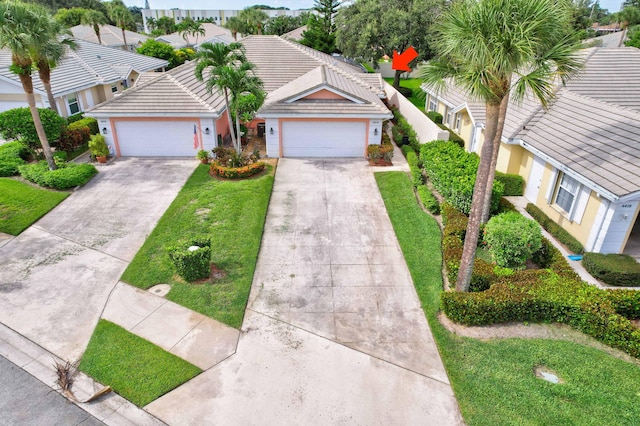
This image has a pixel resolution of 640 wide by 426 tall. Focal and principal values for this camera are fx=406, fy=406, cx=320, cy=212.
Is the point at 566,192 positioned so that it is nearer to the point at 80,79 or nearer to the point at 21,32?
the point at 21,32

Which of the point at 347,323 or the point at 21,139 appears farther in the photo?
the point at 21,139

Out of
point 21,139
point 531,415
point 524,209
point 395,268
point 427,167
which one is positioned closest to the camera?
point 531,415

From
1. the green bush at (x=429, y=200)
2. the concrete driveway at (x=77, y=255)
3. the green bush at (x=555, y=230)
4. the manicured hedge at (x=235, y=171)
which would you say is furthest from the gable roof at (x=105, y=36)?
the green bush at (x=555, y=230)

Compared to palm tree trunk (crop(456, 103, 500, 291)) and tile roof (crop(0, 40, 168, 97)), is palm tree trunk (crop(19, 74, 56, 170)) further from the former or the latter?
palm tree trunk (crop(456, 103, 500, 291))

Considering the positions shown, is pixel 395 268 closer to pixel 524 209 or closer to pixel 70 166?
pixel 524 209

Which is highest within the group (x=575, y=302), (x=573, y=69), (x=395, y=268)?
(x=573, y=69)

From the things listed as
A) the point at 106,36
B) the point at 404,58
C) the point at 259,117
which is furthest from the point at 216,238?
the point at 106,36

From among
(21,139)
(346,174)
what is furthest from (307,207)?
(21,139)

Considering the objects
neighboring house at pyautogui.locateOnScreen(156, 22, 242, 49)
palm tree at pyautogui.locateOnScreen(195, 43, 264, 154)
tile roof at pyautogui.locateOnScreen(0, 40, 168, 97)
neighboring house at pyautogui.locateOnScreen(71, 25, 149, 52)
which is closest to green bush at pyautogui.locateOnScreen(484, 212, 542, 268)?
palm tree at pyautogui.locateOnScreen(195, 43, 264, 154)
